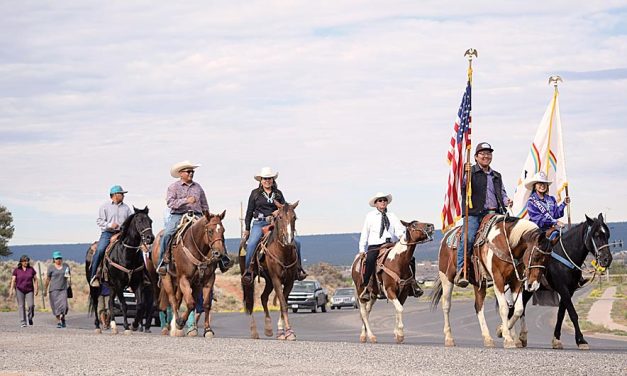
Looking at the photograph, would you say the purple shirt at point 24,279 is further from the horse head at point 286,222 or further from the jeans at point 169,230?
the horse head at point 286,222

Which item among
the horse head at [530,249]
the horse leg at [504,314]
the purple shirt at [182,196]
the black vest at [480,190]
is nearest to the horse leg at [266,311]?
the purple shirt at [182,196]

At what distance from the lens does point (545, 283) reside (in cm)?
2131

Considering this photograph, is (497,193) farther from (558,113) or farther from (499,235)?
(558,113)

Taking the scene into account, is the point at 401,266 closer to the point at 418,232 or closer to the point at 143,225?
A: the point at 418,232

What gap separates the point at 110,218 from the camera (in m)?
24.9

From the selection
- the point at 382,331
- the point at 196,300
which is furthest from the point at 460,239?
the point at 382,331

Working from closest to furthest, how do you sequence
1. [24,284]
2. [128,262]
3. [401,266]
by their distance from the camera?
[401,266], [128,262], [24,284]

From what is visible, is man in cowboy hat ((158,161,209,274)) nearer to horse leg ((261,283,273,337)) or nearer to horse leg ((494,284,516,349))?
horse leg ((261,283,273,337))

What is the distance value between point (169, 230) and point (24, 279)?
11588 millimetres

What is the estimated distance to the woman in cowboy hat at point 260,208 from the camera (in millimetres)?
22688

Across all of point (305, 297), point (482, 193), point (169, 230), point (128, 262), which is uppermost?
point (482, 193)

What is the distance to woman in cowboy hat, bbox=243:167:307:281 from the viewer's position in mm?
22688

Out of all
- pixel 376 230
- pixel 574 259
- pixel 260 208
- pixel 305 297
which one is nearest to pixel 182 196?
pixel 260 208

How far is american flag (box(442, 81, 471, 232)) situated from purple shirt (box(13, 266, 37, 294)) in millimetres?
15511
